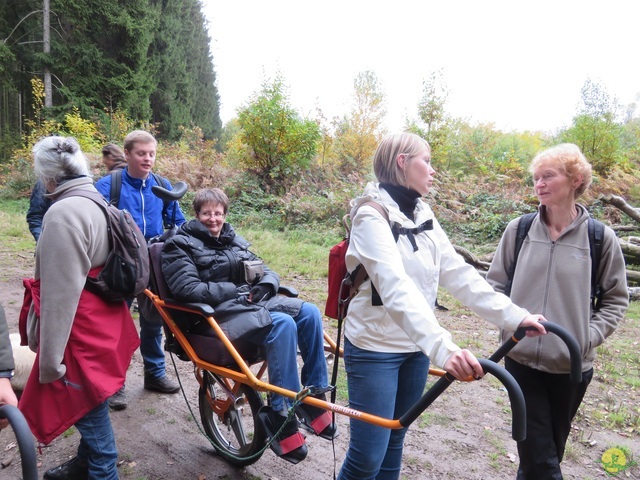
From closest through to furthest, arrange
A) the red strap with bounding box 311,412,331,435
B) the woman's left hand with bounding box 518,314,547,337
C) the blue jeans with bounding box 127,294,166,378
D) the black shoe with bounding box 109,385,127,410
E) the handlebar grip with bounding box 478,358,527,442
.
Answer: the handlebar grip with bounding box 478,358,527,442, the woman's left hand with bounding box 518,314,547,337, the red strap with bounding box 311,412,331,435, the black shoe with bounding box 109,385,127,410, the blue jeans with bounding box 127,294,166,378

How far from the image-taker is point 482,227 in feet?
37.6

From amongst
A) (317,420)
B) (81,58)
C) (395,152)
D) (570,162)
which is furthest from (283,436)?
(81,58)

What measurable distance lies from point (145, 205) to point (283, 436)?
7.75 feet

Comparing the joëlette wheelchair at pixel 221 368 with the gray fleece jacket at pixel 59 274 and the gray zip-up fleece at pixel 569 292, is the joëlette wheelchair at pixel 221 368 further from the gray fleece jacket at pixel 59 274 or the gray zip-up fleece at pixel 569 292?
the gray fleece jacket at pixel 59 274

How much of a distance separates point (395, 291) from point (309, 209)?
→ 36.4 ft

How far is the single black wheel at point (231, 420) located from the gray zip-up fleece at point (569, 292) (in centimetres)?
158

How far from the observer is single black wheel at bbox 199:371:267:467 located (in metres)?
2.87

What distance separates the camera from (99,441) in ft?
8.14

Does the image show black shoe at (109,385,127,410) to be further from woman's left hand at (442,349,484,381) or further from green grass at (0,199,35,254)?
green grass at (0,199,35,254)

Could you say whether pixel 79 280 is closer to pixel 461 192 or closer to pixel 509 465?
pixel 509 465

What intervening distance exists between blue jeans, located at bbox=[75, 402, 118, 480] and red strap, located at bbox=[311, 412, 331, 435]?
111 centimetres

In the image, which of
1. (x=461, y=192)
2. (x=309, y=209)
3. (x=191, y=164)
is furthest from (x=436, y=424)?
(x=191, y=164)

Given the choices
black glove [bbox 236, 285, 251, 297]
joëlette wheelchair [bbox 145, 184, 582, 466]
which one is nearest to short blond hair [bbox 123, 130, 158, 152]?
joëlette wheelchair [bbox 145, 184, 582, 466]

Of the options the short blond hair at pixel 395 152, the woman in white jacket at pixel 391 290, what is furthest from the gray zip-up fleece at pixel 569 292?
the short blond hair at pixel 395 152
